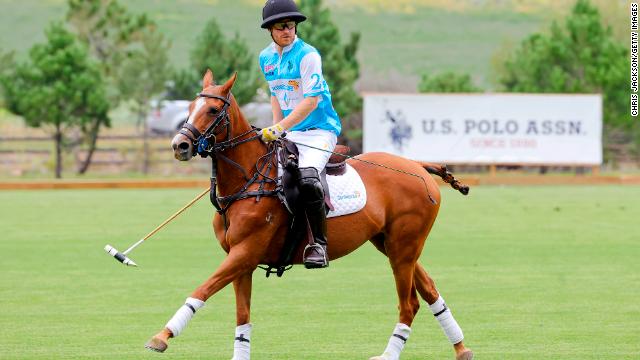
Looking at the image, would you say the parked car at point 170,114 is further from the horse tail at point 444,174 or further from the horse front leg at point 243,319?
the horse front leg at point 243,319

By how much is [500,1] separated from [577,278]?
Result: 4872 inches

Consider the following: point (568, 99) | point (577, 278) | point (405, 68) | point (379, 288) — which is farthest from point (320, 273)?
point (405, 68)

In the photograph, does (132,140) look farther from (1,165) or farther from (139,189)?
(139,189)

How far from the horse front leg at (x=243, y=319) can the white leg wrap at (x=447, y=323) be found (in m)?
1.46

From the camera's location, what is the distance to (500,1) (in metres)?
136

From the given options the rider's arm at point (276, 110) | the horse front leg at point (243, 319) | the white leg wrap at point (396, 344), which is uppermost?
the rider's arm at point (276, 110)

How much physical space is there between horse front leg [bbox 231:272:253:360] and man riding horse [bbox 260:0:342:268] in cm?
45

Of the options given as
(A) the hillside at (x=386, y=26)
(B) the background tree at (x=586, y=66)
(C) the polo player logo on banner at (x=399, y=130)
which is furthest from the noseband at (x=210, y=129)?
(A) the hillside at (x=386, y=26)

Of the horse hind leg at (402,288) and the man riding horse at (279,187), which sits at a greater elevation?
the man riding horse at (279,187)

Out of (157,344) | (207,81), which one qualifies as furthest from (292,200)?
(157,344)

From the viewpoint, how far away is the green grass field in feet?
33.5

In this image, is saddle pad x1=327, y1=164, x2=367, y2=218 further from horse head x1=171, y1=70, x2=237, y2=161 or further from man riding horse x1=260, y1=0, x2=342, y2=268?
horse head x1=171, y1=70, x2=237, y2=161

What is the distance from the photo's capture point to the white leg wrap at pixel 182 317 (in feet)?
26.3

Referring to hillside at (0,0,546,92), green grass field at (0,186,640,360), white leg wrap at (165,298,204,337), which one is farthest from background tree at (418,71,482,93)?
hillside at (0,0,546,92)
